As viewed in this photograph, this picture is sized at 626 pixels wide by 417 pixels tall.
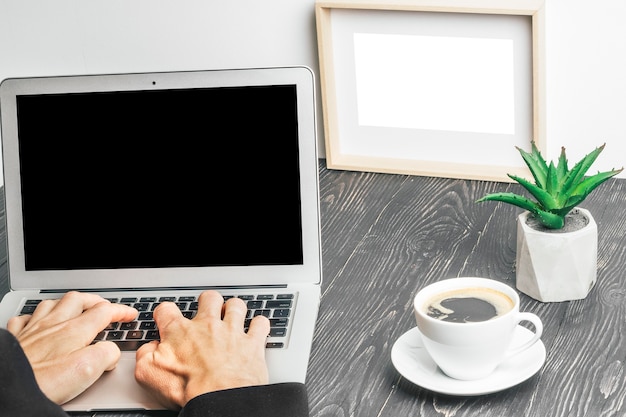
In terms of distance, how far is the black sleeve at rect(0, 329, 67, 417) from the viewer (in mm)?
591

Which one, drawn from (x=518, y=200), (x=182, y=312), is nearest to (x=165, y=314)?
(x=182, y=312)

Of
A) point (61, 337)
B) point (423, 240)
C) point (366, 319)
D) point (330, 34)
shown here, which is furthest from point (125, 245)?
point (330, 34)

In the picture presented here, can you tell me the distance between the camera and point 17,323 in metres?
0.98

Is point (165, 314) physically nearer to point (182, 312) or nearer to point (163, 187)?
point (182, 312)

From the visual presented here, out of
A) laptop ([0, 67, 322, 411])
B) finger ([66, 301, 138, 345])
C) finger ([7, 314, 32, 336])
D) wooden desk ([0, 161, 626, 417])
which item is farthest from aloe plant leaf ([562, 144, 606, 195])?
finger ([7, 314, 32, 336])

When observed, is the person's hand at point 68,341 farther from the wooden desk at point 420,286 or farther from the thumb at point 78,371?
the wooden desk at point 420,286

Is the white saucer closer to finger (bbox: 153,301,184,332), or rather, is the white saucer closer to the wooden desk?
the wooden desk

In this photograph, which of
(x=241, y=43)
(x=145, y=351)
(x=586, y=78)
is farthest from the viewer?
(x=241, y=43)

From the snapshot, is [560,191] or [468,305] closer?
[468,305]

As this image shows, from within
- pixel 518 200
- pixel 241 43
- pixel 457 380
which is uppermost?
pixel 241 43

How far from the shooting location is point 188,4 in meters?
1.54

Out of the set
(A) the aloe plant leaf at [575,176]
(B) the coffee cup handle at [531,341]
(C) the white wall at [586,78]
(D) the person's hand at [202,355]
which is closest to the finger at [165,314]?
(D) the person's hand at [202,355]

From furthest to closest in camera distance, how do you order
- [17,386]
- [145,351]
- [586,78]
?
[586,78] → [145,351] → [17,386]

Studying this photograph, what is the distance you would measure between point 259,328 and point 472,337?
226mm
